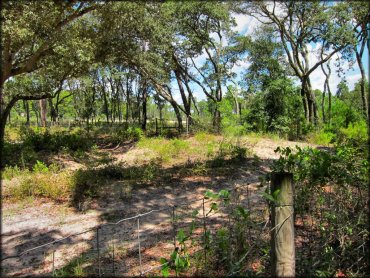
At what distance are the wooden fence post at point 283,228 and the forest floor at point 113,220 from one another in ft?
2.27

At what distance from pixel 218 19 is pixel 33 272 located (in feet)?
56.2

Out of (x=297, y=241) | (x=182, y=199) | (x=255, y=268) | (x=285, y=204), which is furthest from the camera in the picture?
(x=182, y=199)

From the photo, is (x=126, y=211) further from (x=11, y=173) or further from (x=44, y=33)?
(x=44, y=33)

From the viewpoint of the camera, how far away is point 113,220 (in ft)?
17.0

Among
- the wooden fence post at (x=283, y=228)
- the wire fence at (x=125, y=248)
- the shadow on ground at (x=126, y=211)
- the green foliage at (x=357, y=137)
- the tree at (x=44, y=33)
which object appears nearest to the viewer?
the wooden fence post at (x=283, y=228)

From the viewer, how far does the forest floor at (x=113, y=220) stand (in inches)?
144

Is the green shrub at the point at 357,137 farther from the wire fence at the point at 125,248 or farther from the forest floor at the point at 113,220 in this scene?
the wire fence at the point at 125,248

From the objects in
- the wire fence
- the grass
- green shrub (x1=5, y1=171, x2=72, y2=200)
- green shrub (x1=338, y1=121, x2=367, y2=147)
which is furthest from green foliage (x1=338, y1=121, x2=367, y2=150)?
green shrub (x1=5, y1=171, x2=72, y2=200)

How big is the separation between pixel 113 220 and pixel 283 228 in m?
3.87

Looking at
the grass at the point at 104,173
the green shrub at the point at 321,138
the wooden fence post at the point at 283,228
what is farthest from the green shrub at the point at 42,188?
the green shrub at the point at 321,138

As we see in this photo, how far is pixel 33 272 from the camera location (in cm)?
350

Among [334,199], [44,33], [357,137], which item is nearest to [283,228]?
[334,199]

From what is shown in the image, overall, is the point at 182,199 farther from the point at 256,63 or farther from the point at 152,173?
the point at 256,63

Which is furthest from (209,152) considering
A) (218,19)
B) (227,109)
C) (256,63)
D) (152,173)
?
(256,63)
